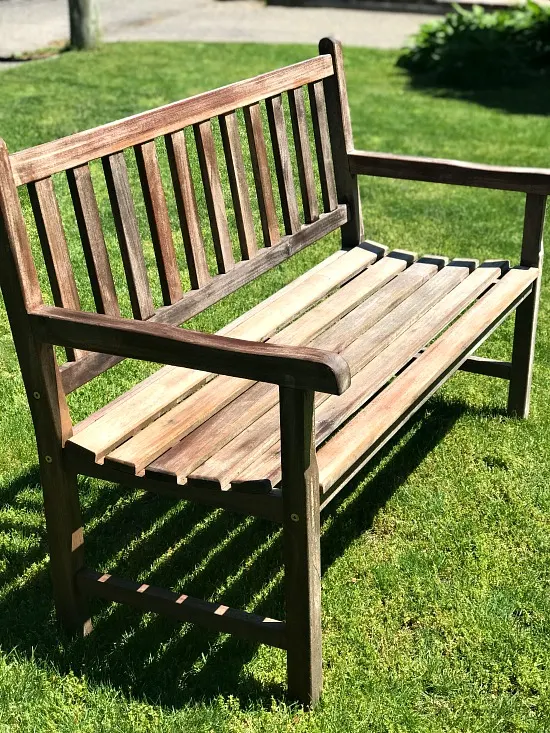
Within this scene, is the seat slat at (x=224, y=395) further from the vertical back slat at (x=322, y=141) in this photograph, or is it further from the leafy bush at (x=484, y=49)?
the leafy bush at (x=484, y=49)

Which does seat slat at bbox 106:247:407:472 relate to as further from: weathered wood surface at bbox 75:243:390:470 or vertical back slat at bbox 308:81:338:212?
vertical back slat at bbox 308:81:338:212

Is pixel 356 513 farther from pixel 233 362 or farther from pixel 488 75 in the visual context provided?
pixel 488 75

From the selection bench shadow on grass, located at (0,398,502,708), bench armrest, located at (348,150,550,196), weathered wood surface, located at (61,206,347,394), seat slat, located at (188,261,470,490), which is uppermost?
bench armrest, located at (348,150,550,196)

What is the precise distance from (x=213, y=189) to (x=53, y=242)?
2.53 feet

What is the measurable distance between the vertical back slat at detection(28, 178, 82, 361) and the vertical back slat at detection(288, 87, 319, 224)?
4.22ft

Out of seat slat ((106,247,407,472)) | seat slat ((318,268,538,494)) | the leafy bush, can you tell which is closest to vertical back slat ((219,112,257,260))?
seat slat ((106,247,407,472))

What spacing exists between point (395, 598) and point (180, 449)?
2.90 feet

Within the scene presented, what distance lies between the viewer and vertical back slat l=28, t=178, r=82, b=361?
8.64 feet

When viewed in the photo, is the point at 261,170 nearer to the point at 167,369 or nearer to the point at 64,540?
the point at 167,369

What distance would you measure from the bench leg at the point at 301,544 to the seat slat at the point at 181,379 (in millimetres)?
536

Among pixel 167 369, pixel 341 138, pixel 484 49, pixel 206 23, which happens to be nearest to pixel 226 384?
pixel 167 369

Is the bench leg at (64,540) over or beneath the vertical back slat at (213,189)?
beneath

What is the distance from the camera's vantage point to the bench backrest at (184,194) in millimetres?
2662

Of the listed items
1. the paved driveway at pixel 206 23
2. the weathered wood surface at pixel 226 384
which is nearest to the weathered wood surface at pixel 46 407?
the weathered wood surface at pixel 226 384
